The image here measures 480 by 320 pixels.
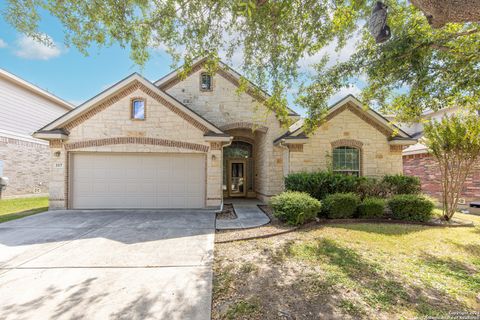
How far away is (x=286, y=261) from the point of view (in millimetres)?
4746

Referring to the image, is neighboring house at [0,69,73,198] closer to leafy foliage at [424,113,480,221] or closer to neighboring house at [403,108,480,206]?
leafy foliage at [424,113,480,221]

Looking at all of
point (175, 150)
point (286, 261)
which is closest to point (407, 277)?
point (286, 261)

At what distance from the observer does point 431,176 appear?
1332cm

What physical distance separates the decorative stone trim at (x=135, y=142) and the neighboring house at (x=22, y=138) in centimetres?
814

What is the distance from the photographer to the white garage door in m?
10.3

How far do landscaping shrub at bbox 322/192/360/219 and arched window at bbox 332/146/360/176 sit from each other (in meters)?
2.75

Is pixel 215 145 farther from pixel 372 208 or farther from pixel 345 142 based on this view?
pixel 372 208

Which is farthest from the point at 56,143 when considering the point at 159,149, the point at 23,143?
the point at 23,143

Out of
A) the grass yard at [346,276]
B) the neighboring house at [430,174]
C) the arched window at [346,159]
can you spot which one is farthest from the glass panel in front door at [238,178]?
the neighboring house at [430,174]

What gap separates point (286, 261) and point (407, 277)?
2.24 m

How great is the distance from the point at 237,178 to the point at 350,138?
8168 millimetres

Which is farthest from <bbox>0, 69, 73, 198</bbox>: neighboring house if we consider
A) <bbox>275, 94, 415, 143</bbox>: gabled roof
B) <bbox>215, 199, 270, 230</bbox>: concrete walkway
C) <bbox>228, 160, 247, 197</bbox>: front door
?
<bbox>275, 94, 415, 143</bbox>: gabled roof

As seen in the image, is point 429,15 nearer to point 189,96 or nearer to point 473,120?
point 473,120

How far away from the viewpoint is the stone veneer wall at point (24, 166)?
1407 centimetres
